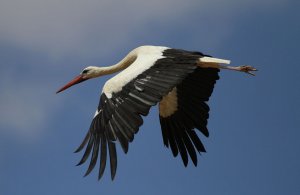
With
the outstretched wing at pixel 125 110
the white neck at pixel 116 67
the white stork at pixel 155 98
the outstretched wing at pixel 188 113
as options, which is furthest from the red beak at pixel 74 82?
the outstretched wing at pixel 125 110

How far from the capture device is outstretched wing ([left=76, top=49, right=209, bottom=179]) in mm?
8906

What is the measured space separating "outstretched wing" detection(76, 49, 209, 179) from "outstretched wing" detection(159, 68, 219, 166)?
62.9 inches

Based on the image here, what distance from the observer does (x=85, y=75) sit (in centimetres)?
1272

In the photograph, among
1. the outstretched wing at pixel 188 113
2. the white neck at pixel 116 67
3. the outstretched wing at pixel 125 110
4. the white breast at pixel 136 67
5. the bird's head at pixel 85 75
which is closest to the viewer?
the outstretched wing at pixel 125 110

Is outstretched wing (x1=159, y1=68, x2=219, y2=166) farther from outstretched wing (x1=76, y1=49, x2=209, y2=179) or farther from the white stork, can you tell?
outstretched wing (x1=76, y1=49, x2=209, y2=179)

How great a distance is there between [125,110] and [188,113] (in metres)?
2.70

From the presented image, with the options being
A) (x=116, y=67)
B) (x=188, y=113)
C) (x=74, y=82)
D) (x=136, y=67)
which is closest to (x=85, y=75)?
(x=74, y=82)

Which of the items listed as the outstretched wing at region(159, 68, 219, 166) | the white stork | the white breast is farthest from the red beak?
the outstretched wing at region(159, 68, 219, 166)

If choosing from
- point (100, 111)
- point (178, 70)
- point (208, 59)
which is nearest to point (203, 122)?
point (208, 59)

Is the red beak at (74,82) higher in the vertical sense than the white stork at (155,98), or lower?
higher


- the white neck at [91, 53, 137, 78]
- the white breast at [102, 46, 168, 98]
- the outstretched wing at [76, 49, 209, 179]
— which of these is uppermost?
the white neck at [91, 53, 137, 78]

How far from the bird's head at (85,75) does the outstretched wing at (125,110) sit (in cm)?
268

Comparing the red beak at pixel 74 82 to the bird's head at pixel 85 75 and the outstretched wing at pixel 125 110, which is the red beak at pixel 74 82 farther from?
the outstretched wing at pixel 125 110

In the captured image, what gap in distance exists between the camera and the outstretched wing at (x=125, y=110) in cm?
891
